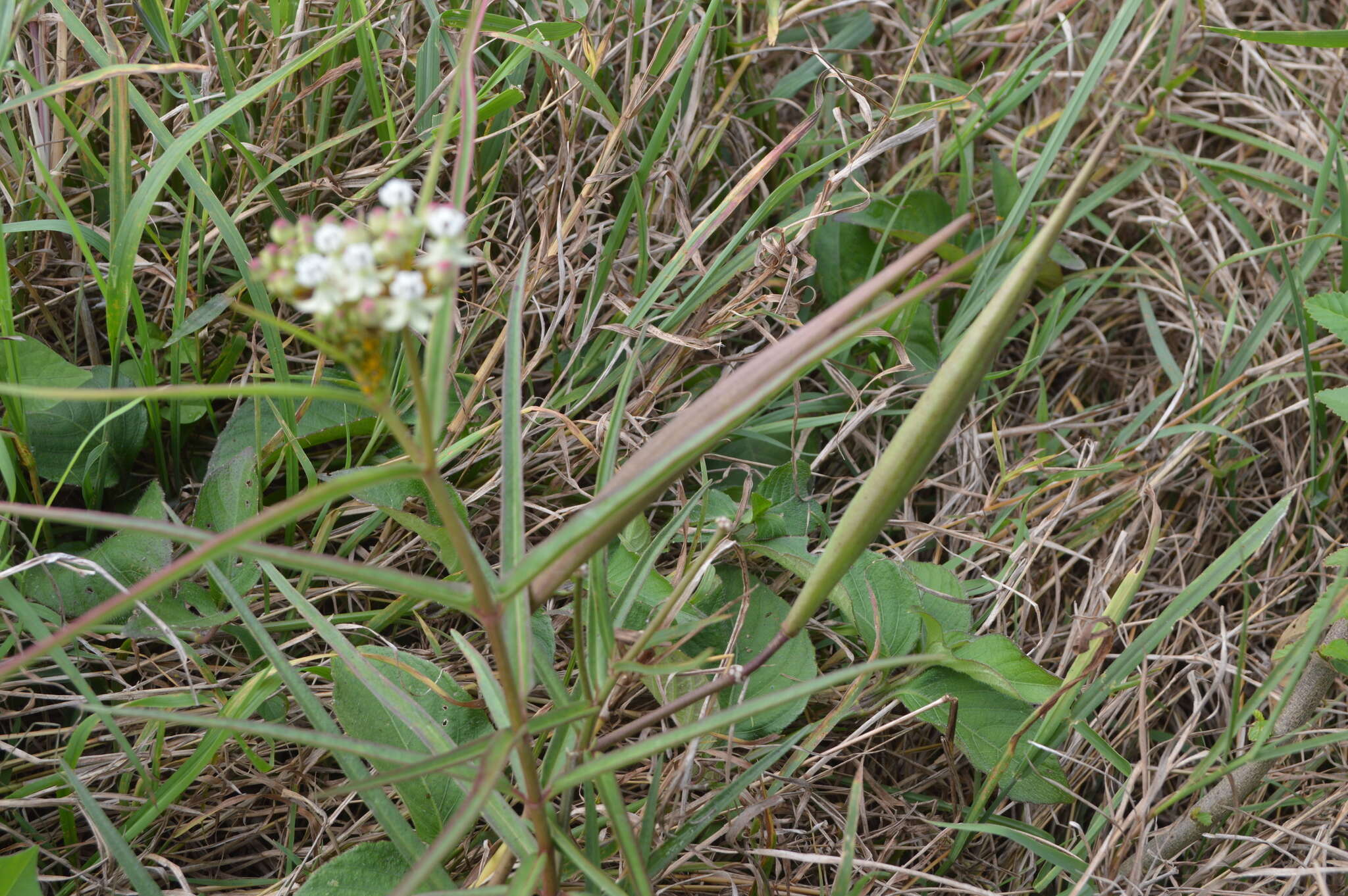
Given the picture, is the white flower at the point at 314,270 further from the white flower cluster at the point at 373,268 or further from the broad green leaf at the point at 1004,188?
the broad green leaf at the point at 1004,188

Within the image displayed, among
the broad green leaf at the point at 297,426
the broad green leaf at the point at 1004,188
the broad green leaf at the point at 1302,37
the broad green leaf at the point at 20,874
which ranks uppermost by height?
the broad green leaf at the point at 1302,37

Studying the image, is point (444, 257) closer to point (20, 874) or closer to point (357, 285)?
point (357, 285)

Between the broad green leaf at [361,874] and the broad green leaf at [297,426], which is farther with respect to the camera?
the broad green leaf at [297,426]

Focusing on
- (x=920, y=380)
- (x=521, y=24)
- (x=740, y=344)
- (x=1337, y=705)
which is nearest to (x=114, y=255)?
(x=521, y=24)

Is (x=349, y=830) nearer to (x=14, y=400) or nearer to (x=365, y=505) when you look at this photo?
(x=365, y=505)

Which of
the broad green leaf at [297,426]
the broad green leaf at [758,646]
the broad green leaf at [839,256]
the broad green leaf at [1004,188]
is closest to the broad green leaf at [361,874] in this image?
the broad green leaf at [758,646]

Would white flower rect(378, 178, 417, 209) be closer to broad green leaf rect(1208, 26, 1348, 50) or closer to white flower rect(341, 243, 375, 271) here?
white flower rect(341, 243, 375, 271)

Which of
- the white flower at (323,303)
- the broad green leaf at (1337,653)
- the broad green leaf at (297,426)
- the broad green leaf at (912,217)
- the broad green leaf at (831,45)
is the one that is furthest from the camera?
the broad green leaf at (831,45)

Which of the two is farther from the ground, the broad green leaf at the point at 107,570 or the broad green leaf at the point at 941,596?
the broad green leaf at the point at 107,570
